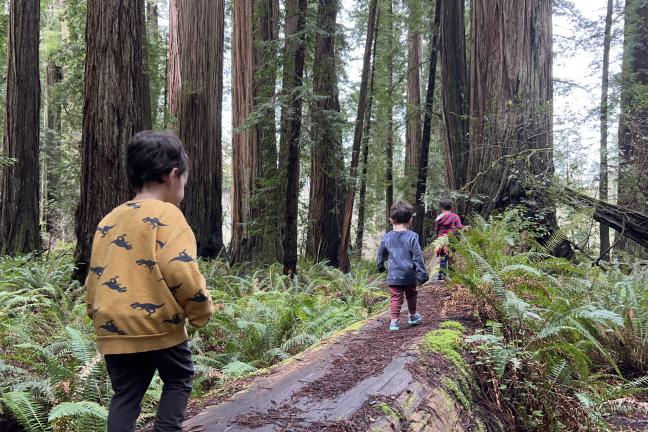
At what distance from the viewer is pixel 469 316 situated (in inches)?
177

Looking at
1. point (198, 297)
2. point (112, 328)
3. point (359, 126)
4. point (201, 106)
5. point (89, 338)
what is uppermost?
point (201, 106)

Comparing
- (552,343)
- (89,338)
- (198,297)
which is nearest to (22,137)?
(89,338)

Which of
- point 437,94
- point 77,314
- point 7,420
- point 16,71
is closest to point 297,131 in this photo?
point 77,314

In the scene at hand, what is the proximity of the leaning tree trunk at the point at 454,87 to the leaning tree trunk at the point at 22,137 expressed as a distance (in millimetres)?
9531

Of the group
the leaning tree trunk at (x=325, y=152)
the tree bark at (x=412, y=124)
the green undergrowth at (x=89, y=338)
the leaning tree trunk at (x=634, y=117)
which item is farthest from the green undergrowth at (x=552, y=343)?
the tree bark at (x=412, y=124)

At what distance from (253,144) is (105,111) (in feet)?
17.4

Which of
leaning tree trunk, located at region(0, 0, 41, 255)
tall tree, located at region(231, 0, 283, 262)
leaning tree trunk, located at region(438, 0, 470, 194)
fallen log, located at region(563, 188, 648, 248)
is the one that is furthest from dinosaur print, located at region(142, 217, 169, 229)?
leaning tree trunk, located at region(0, 0, 41, 255)

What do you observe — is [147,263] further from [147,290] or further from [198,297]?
[198,297]

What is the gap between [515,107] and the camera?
27.0ft

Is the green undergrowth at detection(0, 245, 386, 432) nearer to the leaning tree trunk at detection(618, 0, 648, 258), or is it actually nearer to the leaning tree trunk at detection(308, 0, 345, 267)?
the leaning tree trunk at detection(308, 0, 345, 267)

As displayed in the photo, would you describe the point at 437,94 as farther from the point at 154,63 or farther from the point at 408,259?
the point at 408,259

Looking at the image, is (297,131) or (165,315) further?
(297,131)

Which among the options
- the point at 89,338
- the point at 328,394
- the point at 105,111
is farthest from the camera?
the point at 105,111

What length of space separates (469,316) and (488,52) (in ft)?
20.2
